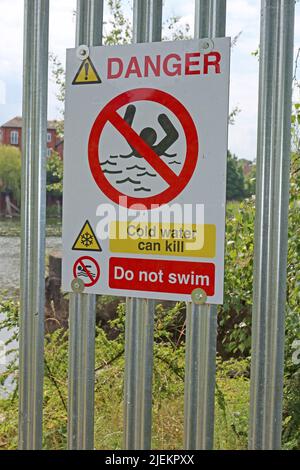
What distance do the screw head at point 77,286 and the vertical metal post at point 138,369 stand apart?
0.12 meters

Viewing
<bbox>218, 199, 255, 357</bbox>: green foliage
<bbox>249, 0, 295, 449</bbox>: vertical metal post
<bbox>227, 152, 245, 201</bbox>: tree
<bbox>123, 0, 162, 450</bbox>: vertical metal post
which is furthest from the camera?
<bbox>227, 152, 245, 201</bbox>: tree

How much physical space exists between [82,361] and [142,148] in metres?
0.52

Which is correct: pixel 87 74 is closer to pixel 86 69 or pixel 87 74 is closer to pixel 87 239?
pixel 86 69

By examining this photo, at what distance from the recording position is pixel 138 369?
1406 mm

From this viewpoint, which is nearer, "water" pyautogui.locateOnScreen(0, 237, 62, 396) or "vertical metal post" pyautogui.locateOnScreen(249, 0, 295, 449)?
"vertical metal post" pyautogui.locateOnScreen(249, 0, 295, 449)

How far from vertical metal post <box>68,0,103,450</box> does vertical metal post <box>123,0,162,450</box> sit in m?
0.09

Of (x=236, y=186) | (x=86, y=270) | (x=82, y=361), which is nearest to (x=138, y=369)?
(x=82, y=361)

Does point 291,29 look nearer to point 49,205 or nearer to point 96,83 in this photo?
point 96,83

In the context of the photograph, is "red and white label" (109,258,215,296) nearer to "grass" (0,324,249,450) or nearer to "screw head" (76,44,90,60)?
"screw head" (76,44,90,60)

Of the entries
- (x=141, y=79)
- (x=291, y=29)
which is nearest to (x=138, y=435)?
(x=141, y=79)


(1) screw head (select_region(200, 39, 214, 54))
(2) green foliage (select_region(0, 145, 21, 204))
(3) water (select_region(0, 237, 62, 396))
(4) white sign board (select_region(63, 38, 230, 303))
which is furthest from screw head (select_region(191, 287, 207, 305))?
(2) green foliage (select_region(0, 145, 21, 204))

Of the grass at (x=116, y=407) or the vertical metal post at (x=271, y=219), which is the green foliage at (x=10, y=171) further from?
the vertical metal post at (x=271, y=219)

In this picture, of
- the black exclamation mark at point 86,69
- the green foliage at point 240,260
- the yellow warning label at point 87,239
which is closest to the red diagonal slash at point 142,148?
the black exclamation mark at point 86,69

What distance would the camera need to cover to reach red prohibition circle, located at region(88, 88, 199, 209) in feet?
4.34
